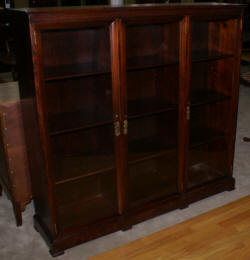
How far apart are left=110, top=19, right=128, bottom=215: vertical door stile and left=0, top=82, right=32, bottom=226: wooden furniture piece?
57 cm

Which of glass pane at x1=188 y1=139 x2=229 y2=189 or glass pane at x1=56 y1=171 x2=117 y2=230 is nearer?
glass pane at x1=56 y1=171 x2=117 y2=230

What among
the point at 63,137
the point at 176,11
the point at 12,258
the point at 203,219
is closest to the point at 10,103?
the point at 63,137

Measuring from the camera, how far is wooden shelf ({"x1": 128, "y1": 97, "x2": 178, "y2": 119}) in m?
2.11

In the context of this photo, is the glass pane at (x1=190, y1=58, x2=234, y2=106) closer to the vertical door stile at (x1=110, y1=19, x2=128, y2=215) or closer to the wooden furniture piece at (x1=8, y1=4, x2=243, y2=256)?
the wooden furniture piece at (x1=8, y1=4, x2=243, y2=256)

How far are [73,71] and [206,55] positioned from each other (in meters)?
0.90

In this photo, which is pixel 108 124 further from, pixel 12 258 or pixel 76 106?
pixel 12 258

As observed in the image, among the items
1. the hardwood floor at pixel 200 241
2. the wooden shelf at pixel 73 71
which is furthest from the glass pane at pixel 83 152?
the hardwood floor at pixel 200 241

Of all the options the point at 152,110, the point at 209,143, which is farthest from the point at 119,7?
the point at 209,143

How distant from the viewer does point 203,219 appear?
2271mm

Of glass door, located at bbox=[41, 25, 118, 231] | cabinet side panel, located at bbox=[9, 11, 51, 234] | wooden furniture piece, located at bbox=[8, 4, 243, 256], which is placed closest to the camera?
cabinet side panel, located at bbox=[9, 11, 51, 234]

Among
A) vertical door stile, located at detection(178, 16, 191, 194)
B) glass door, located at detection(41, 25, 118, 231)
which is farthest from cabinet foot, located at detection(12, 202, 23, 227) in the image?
vertical door stile, located at detection(178, 16, 191, 194)

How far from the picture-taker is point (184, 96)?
7.23 feet

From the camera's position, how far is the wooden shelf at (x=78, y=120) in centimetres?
190

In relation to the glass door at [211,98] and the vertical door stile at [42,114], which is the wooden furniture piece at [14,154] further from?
the glass door at [211,98]
